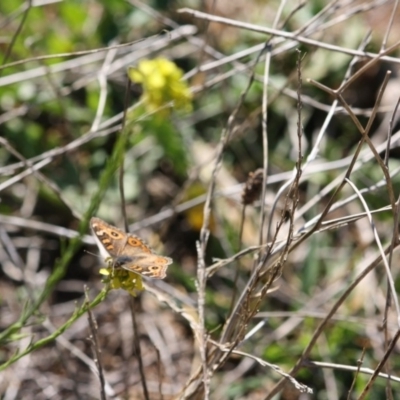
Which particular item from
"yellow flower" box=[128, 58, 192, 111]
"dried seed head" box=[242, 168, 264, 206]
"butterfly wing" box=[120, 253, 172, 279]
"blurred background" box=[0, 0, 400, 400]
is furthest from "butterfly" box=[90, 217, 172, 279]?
"yellow flower" box=[128, 58, 192, 111]

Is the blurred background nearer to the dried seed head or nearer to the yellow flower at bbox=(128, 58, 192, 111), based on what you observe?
the yellow flower at bbox=(128, 58, 192, 111)

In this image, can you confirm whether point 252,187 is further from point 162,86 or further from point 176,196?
point 176,196

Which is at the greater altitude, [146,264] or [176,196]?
[146,264]

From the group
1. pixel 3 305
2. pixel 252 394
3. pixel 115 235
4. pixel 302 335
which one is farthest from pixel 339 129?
pixel 115 235

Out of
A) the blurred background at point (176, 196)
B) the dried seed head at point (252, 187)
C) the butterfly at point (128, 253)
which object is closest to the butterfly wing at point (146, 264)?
the butterfly at point (128, 253)

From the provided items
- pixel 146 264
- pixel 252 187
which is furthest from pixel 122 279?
pixel 252 187

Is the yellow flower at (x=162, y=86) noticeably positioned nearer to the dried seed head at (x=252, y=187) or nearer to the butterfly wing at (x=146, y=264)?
the dried seed head at (x=252, y=187)
